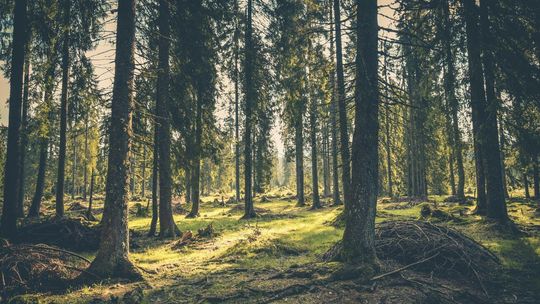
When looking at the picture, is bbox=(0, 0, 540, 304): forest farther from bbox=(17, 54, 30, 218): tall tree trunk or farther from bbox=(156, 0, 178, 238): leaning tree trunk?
bbox=(17, 54, 30, 218): tall tree trunk

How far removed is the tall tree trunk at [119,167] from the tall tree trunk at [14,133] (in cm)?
450

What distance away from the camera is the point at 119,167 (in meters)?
7.36

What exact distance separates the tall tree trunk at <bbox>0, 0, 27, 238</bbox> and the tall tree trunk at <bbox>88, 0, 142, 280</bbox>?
14.8 ft

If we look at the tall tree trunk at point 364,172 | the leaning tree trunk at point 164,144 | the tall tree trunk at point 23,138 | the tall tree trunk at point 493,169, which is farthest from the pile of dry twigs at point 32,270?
the tall tree trunk at point 493,169

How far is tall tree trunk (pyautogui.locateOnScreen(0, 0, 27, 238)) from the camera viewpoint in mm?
9719

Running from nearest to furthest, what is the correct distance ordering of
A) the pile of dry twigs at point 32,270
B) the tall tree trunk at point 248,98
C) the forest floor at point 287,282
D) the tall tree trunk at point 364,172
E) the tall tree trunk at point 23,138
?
the forest floor at point 287,282, the pile of dry twigs at point 32,270, the tall tree trunk at point 364,172, the tall tree trunk at point 23,138, the tall tree trunk at point 248,98

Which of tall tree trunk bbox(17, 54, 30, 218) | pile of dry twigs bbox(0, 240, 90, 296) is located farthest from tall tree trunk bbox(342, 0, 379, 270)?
tall tree trunk bbox(17, 54, 30, 218)

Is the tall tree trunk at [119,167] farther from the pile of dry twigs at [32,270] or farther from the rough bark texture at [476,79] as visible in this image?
the rough bark texture at [476,79]

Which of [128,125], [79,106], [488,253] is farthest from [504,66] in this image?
[79,106]

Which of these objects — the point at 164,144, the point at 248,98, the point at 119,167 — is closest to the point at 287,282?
the point at 119,167

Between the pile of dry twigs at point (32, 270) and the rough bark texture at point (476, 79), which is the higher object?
the rough bark texture at point (476, 79)

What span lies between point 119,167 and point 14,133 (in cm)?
537

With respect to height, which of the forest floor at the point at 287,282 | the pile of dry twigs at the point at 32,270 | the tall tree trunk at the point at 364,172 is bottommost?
the forest floor at the point at 287,282

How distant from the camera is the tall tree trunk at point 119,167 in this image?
283 inches
